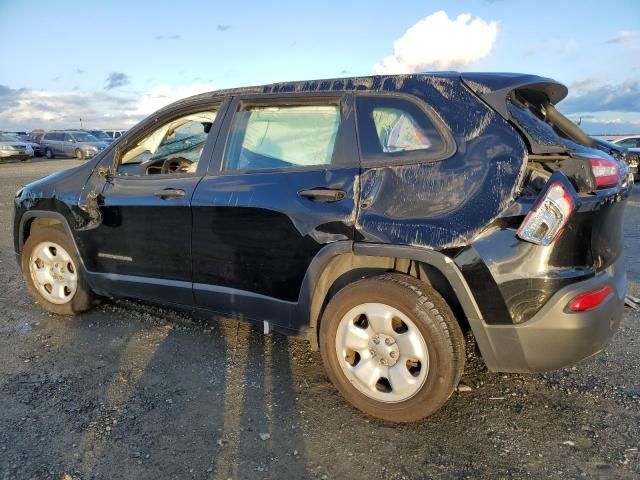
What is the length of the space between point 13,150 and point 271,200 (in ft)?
86.8

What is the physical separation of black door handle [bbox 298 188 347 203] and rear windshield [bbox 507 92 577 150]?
3.20 ft

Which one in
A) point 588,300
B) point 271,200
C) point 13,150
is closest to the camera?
point 588,300

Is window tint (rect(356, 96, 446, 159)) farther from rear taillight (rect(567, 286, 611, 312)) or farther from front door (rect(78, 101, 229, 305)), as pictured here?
front door (rect(78, 101, 229, 305))

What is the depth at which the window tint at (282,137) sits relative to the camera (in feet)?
9.53

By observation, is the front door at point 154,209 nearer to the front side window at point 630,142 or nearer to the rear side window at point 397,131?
the rear side window at point 397,131

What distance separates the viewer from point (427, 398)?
8.31 ft

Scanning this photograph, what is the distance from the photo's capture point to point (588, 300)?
233 cm

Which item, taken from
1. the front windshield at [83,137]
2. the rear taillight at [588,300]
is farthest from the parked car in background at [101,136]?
the rear taillight at [588,300]

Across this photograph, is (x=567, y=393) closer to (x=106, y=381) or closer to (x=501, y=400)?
(x=501, y=400)

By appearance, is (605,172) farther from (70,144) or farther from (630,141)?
(70,144)

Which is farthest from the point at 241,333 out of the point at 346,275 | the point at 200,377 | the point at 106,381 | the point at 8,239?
the point at 8,239

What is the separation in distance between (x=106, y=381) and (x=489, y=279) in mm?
2429

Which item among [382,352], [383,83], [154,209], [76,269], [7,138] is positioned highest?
[7,138]

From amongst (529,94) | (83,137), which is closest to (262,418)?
(529,94)
